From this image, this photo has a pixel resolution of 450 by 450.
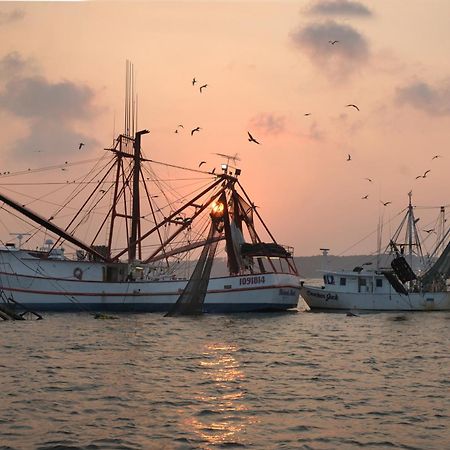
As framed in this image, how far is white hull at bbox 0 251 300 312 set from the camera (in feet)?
175

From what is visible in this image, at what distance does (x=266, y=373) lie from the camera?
2428cm

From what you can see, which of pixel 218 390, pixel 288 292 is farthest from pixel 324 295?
pixel 218 390

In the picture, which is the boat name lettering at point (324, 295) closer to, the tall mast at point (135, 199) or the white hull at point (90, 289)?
the white hull at point (90, 289)

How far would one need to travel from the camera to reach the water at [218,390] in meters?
15.2

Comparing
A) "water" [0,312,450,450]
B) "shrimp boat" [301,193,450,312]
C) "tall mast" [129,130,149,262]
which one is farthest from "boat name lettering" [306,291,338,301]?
"water" [0,312,450,450]

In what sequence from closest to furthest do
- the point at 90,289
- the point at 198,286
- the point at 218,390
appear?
the point at 218,390, the point at 198,286, the point at 90,289

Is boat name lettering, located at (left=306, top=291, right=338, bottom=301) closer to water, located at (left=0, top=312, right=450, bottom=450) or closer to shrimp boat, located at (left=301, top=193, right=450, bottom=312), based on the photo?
shrimp boat, located at (left=301, top=193, right=450, bottom=312)

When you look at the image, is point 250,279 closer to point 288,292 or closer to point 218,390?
point 288,292

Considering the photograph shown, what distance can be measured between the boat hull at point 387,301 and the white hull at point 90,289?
9.23m

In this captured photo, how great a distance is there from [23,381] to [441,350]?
812 inches

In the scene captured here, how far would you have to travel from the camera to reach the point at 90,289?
178 ft

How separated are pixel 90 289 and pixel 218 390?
35.3 metres

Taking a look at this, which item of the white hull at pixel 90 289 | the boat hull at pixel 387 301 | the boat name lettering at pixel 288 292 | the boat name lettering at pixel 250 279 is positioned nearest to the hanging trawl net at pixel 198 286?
the boat name lettering at pixel 250 279

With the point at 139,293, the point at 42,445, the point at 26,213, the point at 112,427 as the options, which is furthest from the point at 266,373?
the point at 139,293
